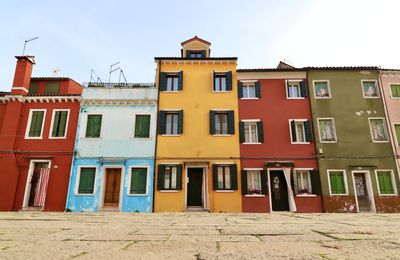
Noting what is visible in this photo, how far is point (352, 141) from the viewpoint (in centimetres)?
1455

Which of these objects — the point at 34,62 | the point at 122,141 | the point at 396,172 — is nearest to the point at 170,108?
the point at 122,141

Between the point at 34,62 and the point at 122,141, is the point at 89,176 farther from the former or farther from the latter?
the point at 34,62

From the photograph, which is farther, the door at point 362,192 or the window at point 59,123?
the window at point 59,123

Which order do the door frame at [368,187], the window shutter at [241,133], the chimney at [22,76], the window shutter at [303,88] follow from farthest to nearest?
the window shutter at [303,88]
the chimney at [22,76]
the window shutter at [241,133]
the door frame at [368,187]

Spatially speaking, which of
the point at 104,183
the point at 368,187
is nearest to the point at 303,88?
the point at 368,187

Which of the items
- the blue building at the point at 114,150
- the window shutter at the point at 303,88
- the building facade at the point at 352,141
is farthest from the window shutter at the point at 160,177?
the window shutter at the point at 303,88

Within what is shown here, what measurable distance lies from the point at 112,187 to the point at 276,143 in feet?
35.3

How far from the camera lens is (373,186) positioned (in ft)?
45.5

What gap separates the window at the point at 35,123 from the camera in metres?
14.9

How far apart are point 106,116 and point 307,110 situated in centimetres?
1324

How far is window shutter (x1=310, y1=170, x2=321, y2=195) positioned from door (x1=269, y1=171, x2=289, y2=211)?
1.57 m

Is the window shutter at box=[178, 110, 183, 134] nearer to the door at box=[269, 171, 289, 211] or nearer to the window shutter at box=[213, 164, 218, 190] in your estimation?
the window shutter at box=[213, 164, 218, 190]

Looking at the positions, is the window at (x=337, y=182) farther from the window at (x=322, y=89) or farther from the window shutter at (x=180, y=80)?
the window shutter at (x=180, y=80)

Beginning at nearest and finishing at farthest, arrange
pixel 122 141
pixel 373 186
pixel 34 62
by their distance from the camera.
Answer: pixel 373 186
pixel 122 141
pixel 34 62
